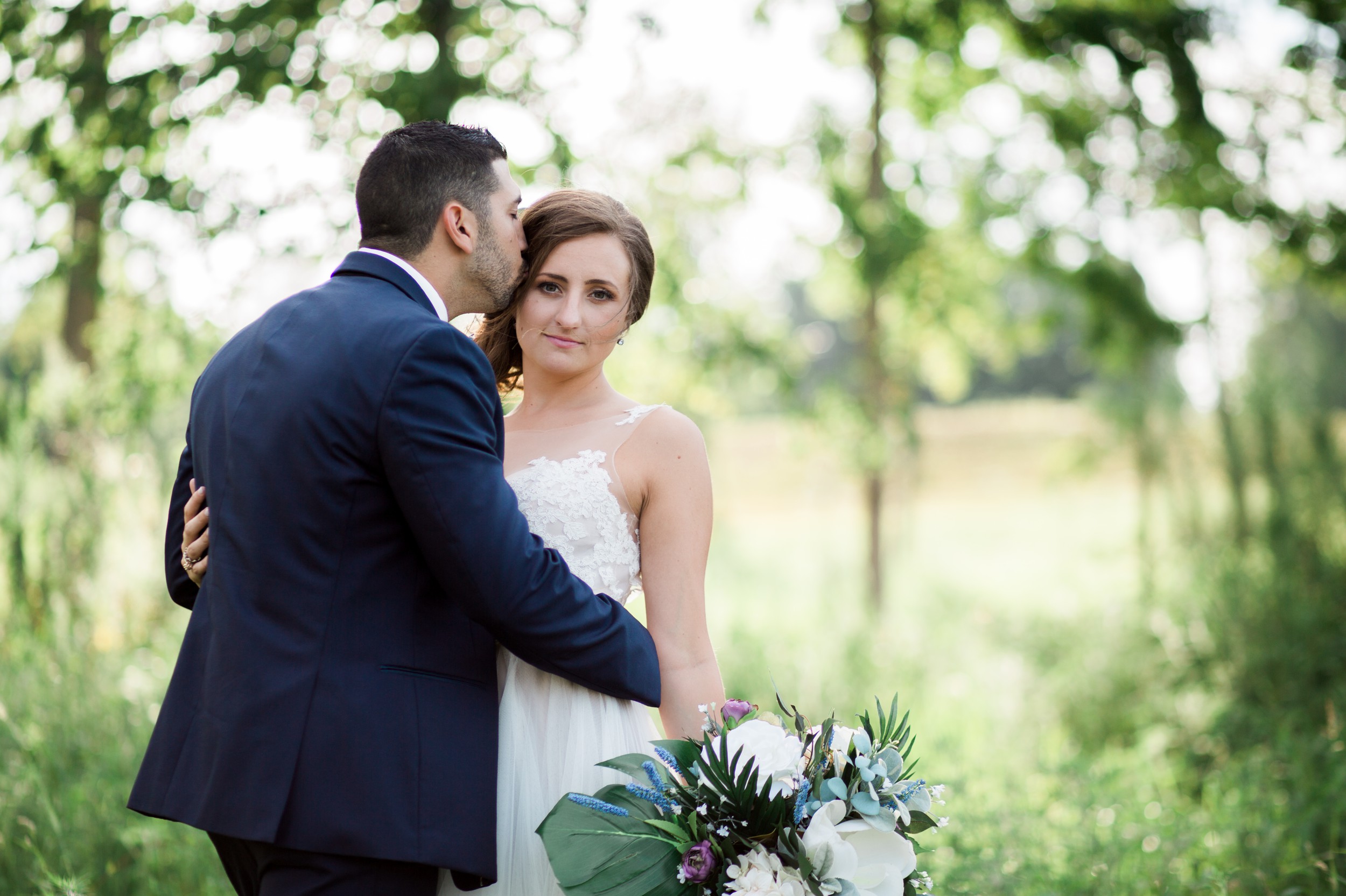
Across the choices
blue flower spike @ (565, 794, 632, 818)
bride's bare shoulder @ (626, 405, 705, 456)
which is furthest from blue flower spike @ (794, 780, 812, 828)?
bride's bare shoulder @ (626, 405, 705, 456)

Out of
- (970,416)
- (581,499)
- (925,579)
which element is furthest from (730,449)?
(581,499)

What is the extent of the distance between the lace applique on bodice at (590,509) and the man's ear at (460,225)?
24.0 inches

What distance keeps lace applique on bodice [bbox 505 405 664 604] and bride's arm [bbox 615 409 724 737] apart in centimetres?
3

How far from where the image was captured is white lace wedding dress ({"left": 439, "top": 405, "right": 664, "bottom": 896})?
2285 mm

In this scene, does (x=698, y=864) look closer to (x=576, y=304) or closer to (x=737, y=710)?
(x=737, y=710)

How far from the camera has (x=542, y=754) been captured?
235 cm

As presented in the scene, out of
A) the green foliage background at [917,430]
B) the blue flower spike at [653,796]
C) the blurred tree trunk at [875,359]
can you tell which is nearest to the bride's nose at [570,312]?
the blue flower spike at [653,796]

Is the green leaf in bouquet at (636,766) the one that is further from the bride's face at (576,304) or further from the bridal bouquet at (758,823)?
the bride's face at (576,304)

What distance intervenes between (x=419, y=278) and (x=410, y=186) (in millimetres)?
211

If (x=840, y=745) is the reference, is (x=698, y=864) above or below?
below

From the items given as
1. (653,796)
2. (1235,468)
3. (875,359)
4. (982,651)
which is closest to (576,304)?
(653,796)

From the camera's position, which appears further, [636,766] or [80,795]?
[80,795]

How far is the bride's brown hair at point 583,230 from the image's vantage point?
2635mm

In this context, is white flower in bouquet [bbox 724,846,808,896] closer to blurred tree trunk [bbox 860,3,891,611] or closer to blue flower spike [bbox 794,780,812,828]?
blue flower spike [bbox 794,780,812,828]
